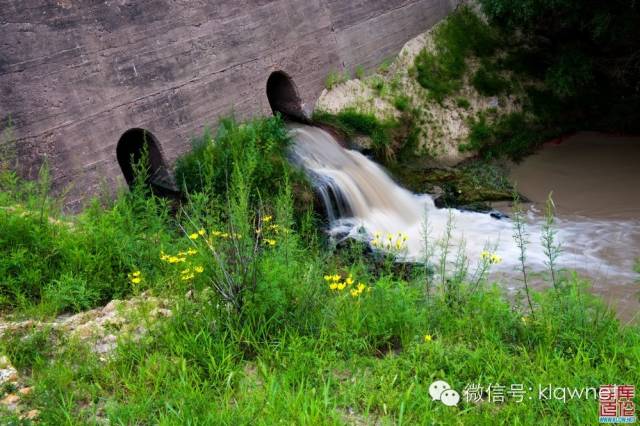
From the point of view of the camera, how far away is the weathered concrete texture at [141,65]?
734 cm

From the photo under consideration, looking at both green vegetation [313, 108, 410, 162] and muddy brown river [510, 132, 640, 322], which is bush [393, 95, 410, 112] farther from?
muddy brown river [510, 132, 640, 322]

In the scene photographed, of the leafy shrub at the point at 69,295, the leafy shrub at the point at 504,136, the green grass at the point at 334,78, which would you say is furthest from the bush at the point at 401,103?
the leafy shrub at the point at 69,295

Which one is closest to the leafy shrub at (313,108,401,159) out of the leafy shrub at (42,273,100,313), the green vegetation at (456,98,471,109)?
the green vegetation at (456,98,471,109)

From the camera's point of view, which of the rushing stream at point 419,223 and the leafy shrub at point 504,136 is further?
the leafy shrub at point 504,136

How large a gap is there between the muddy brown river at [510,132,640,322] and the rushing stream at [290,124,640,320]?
0.03 meters

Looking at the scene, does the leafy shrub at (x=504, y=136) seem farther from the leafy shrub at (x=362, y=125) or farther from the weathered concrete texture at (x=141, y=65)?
the weathered concrete texture at (x=141, y=65)

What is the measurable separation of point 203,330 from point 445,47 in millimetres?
9784

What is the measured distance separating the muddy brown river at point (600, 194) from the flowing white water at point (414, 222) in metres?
0.03

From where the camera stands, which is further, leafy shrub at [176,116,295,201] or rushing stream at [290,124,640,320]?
leafy shrub at [176,116,295,201]

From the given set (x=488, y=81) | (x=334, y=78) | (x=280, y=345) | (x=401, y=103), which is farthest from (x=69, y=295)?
(x=488, y=81)

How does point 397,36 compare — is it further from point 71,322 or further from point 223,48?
point 71,322

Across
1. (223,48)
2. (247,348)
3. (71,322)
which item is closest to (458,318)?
(247,348)

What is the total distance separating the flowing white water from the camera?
26.5ft

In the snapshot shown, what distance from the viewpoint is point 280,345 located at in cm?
392
